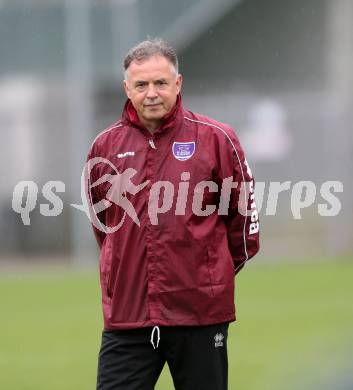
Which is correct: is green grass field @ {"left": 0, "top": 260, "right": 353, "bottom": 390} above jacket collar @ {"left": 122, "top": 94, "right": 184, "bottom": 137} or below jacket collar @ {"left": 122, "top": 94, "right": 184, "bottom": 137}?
below

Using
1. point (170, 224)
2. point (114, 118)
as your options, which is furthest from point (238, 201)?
point (114, 118)

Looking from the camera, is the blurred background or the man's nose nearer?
the man's nose

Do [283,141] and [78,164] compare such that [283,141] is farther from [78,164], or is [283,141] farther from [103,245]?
[103,245]

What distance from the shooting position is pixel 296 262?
1584 centimetres

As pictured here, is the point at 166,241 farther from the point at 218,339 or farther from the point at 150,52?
the point at 150,52

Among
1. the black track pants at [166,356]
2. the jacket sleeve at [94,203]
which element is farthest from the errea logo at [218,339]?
the jacket sleeve at [94,203]

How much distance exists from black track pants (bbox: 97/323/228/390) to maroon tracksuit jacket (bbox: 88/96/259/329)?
0.19ft

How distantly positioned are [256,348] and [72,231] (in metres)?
7.57

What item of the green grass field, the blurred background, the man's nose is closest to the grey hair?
the man's nose

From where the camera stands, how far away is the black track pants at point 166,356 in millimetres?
4605

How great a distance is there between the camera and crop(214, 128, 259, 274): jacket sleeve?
4.68 meters

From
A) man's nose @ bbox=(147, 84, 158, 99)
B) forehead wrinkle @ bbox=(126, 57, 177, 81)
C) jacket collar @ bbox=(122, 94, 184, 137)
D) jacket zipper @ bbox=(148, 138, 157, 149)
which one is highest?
forehead wrinkle @ bbox=(126, 57, 177, 81)

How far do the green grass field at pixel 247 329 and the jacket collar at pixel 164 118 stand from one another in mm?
2849

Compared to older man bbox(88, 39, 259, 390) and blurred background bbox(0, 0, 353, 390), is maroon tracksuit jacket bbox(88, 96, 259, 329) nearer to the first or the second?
older man bbox(88, 39, 259, 390)
